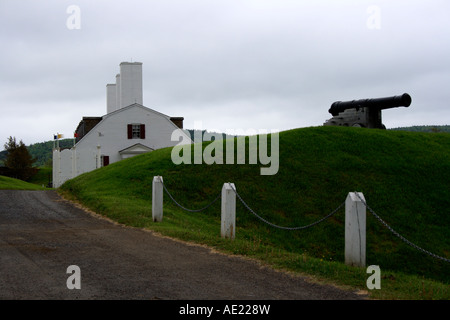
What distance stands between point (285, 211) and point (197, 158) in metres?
7.26

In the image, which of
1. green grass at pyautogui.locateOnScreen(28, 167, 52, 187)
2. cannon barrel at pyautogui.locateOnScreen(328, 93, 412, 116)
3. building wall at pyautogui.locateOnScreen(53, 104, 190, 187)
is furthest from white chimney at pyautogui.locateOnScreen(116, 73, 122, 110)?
green grass at pyautogui.locateOnScreen(28, 167, 52, 187)

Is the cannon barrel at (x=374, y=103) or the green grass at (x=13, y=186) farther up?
the cannon barrel at (x=374, y=103)

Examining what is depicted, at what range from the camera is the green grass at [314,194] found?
16.4m

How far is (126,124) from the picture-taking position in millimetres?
44344

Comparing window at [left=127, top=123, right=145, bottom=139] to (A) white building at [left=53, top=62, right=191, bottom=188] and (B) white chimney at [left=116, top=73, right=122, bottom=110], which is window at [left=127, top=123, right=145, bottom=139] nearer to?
(A) white building at [left=53, top=62, right=191, bottom=188]

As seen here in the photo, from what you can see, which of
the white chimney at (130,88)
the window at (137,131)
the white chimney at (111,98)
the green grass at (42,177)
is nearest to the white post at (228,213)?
the window at (137,131)

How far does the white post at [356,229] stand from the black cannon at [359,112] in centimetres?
2405

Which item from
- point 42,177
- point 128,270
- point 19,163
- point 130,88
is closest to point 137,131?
point 130,88

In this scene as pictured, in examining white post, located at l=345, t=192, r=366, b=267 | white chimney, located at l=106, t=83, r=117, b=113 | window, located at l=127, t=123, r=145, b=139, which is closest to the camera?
white post, located at l=345, t=192, r=366, b=267

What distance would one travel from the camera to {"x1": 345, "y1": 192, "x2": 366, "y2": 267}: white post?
344 inches

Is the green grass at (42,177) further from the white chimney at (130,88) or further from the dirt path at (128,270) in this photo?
the dirt path at (128,270)

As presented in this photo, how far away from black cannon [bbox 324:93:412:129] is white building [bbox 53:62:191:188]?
17.1 meters

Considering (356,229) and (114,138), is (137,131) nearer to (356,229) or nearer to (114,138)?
(114,138)

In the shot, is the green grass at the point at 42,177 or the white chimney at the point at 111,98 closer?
the white chimney at the point at 111,98
